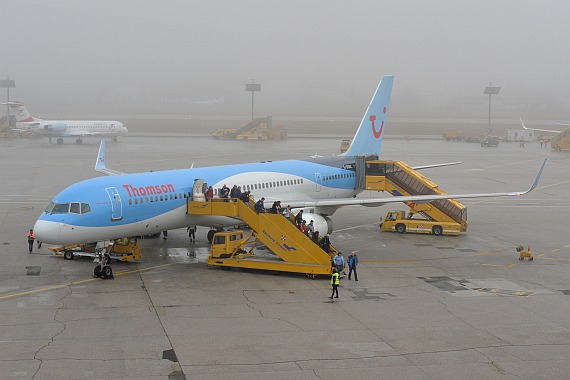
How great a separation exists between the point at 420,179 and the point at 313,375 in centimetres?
2728

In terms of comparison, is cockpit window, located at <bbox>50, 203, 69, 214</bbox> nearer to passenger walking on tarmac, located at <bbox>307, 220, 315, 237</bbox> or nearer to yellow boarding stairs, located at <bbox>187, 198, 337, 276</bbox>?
yellow boarding stairs, located at <bbox>187, 198, 337, 276</bbox>

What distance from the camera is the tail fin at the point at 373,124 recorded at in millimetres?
48625

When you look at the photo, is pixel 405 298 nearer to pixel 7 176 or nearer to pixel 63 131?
pixel 7 176

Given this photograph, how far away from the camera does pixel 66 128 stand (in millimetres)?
117688

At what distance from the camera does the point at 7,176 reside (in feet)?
224

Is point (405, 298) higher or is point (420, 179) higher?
point (420, 179)

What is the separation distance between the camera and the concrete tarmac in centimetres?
2120

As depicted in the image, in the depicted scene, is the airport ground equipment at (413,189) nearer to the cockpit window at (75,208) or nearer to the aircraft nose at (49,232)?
the cockpit window at (75,208)

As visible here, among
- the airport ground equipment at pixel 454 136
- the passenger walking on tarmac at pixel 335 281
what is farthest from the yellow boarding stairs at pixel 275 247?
the airport ground equipment at pixel 454 136

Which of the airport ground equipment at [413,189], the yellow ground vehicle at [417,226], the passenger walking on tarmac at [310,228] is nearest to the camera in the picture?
the passenger walking on tarmac at [310,228]

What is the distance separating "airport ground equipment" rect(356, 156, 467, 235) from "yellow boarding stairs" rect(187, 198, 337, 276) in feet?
39.4

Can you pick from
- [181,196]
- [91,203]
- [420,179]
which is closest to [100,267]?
[91,203]

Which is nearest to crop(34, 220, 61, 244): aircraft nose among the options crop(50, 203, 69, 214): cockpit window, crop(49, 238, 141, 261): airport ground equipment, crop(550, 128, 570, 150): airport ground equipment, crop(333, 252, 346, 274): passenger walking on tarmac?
crop(50, 203, 69, 214): cockpit window

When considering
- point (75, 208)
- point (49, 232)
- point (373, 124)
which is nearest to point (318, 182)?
point (373, 124)
